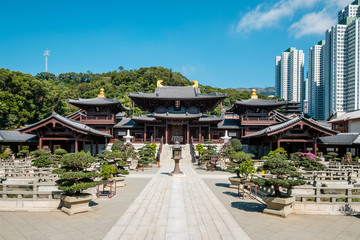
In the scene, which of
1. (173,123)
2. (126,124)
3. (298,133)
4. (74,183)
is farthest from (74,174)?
(126,124)

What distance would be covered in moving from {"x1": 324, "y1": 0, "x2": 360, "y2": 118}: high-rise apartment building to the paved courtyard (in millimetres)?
93986

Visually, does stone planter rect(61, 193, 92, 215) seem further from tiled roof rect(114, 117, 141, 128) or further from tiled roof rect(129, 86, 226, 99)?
tiled roof rect(114, 117, 141, 128)

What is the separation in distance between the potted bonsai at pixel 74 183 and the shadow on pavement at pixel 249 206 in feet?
21.0

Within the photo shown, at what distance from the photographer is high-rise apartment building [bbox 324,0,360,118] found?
8256 cm

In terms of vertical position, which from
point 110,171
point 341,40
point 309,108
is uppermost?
point 341,40

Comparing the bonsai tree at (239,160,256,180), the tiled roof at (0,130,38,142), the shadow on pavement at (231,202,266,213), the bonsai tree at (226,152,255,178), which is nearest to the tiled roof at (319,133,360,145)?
the bonsai tree at (226,152,255,178)

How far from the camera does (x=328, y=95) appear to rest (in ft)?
305

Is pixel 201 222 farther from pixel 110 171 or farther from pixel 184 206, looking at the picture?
pixel 110 171

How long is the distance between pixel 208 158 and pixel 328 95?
92.1 metres

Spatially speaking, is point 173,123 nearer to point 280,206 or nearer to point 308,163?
point 308,163

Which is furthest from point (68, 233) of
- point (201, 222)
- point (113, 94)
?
point (113, 94)

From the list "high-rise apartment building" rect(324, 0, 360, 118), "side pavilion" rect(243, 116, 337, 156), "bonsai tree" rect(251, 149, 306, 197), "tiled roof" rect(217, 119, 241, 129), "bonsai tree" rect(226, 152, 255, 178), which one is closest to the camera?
"bonsai tree" rect(251, 149, 306, 197)

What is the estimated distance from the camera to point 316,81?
115 m

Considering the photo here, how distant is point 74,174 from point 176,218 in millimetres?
4442
